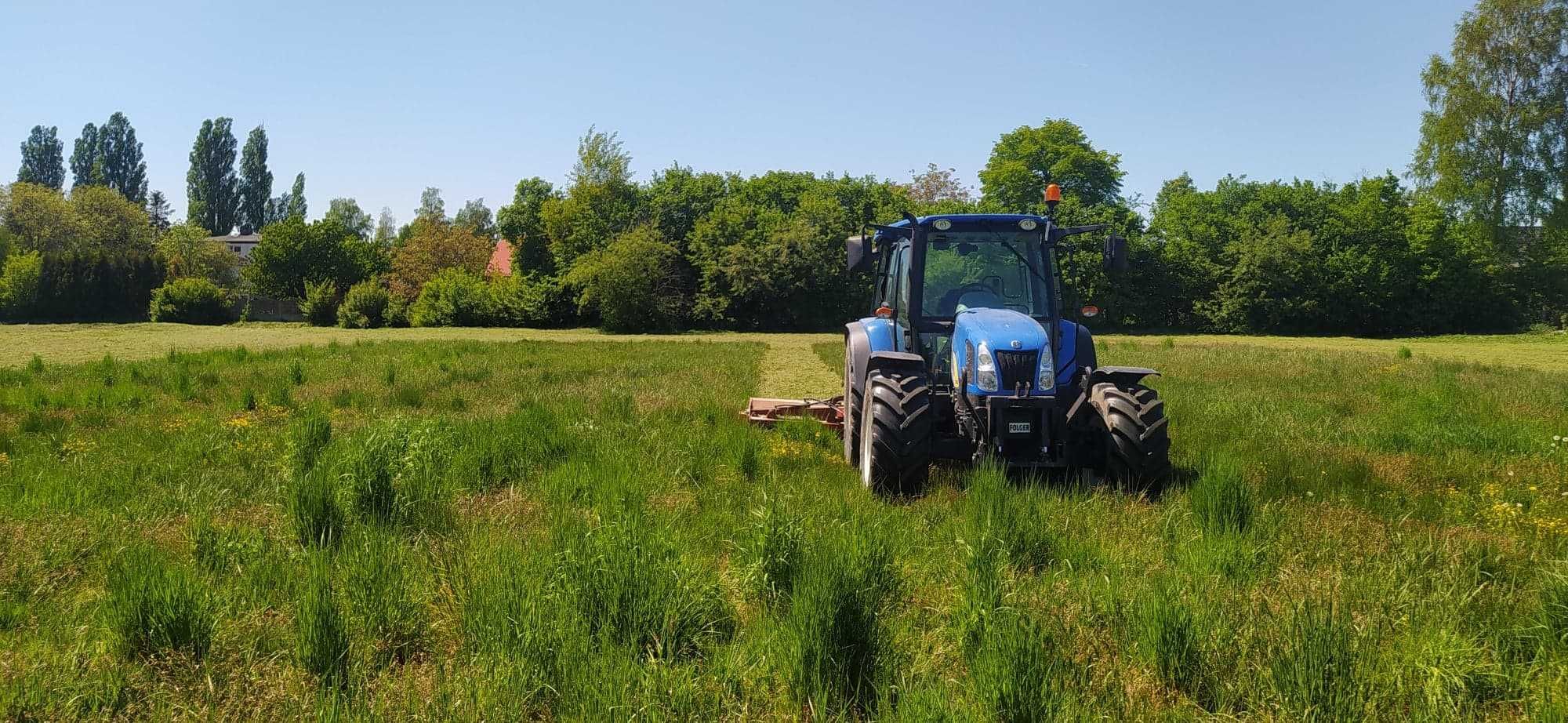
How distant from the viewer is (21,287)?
47.0 metres

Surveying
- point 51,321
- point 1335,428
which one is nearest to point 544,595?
point 1335,428

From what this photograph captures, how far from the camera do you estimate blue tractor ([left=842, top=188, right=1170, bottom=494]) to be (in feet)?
18.7

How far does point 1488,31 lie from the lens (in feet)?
112

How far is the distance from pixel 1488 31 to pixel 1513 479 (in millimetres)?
38851

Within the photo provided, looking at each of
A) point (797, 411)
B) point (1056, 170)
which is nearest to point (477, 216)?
point (1056, 170)

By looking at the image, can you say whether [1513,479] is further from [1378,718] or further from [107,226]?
[107,226]

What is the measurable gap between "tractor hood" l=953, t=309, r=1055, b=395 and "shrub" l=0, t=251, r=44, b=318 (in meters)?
59.5

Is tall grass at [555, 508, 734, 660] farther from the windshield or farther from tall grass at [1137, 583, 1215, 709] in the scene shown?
the windshield

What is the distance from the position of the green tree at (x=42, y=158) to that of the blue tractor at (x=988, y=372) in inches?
4152

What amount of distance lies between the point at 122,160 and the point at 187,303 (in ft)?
179

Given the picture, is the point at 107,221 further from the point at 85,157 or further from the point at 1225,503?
the point at 1225,503

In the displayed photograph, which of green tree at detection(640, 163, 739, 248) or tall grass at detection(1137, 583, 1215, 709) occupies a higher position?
green tree at detection(640, 163, 739, 248)

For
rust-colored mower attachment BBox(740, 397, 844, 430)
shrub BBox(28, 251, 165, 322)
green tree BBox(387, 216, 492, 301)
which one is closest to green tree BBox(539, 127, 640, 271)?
green tree BBox(387, 216, 492, 301)

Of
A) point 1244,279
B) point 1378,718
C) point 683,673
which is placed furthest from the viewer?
point 1244,279
